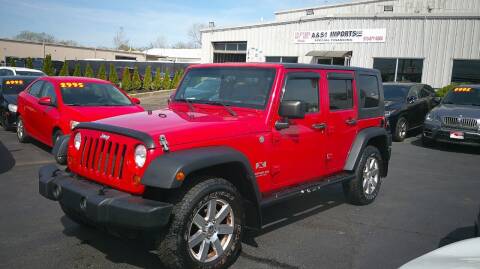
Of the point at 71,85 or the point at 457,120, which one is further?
the point at 457,120

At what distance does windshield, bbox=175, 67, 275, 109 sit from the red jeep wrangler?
0.01m

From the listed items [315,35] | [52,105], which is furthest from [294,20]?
[52,105]

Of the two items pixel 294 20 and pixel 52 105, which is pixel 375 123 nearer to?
pixel 52 105

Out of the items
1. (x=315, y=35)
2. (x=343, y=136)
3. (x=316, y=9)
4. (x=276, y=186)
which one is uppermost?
(x=316, y=9)

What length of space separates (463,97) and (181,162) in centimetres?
1070

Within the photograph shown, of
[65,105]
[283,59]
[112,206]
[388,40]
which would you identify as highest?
[388,40]

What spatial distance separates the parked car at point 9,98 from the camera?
11445 mm

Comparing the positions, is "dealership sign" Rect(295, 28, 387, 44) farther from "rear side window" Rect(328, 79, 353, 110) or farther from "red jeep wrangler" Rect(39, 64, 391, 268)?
"red jeep wrangler" Rect(39, 64, 391, 268)

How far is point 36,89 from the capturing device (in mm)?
9594

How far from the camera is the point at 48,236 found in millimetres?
4621

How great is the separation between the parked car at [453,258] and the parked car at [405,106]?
9.99m

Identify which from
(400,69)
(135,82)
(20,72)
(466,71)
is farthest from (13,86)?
(466,71)

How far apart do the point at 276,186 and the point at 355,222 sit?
1542 mm

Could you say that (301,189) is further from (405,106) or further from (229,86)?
(405,106)
